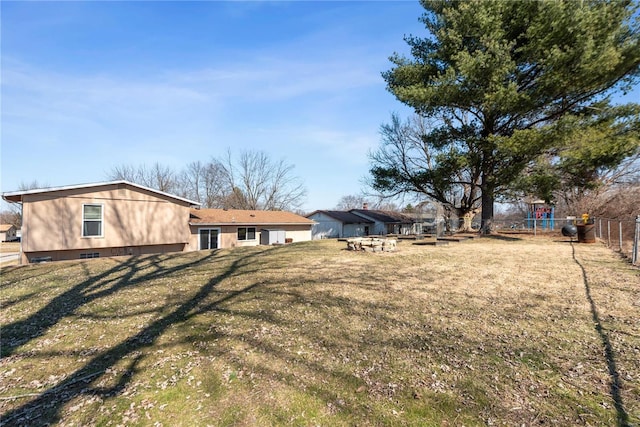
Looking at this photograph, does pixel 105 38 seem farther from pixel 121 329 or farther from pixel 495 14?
pixel 495 14

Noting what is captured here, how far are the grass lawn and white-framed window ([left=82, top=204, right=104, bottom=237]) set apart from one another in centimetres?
895

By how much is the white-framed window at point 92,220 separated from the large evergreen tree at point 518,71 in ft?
52.9

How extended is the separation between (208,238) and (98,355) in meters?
18.0

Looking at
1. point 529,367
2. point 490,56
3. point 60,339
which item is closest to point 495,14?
point 490,56

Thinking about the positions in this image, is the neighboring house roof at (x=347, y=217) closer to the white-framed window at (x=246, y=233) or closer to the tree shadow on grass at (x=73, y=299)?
the white-framed window at (x=246, y=233)

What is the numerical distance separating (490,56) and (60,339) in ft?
54.9

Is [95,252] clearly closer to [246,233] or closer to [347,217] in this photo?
[246,233]

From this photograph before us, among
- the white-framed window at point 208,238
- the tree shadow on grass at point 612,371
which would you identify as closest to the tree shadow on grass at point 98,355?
the tree shadow on grass at point 612,371

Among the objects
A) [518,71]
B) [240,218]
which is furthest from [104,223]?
[518,71]

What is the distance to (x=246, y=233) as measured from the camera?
2348 cm

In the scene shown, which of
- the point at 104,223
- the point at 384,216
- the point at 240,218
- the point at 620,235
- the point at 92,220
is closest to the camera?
the point at 620,235

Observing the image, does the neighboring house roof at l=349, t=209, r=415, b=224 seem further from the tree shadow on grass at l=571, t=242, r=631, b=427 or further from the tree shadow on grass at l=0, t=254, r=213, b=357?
the tree shadow on grass at l=571, t=242, r=631, b=427

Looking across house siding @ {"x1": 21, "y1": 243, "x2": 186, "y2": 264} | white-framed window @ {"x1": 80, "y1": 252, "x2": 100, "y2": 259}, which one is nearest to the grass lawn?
house siding @ {"x1": 21, "y1": 243, "x2": 186, "y2": 264}

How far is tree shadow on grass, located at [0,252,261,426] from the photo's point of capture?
2986mm
